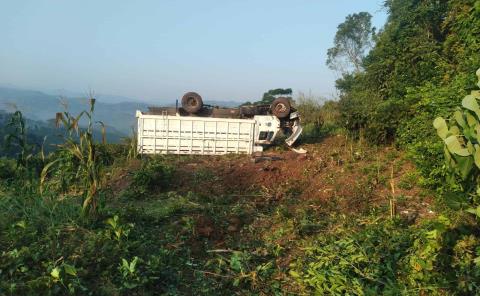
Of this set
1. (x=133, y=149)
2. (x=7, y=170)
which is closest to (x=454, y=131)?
(x=133, y=149)

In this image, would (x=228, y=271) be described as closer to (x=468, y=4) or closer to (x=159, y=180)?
(x=159, y=180)

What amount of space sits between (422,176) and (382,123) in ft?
9.79

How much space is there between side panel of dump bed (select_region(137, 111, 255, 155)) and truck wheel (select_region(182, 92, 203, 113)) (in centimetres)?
138

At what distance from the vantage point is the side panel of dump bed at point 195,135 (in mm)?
11375

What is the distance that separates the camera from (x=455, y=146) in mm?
1546

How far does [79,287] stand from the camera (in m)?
3.68

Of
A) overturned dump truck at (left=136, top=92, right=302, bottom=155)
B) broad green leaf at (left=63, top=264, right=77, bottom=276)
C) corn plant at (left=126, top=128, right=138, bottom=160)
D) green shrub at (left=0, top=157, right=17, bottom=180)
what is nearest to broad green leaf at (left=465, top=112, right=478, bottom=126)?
broad green leaf at (left=63, top=264, right=77, bottom=276)

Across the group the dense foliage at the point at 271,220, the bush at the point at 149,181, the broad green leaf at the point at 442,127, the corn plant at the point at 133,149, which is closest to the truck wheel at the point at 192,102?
the corn plant at the point at 133,149

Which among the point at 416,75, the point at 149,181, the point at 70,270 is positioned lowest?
the point at 70,270

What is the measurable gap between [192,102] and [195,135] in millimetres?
→ 1779

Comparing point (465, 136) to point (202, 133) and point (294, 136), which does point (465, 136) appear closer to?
point (202, 133)

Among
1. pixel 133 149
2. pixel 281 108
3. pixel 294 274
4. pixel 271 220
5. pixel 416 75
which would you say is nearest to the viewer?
pixel 294 274

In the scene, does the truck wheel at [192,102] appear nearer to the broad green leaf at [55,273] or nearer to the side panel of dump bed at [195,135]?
the side panel of dump bed at [195,135]

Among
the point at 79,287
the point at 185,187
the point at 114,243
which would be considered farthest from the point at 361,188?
the point at 79,287
